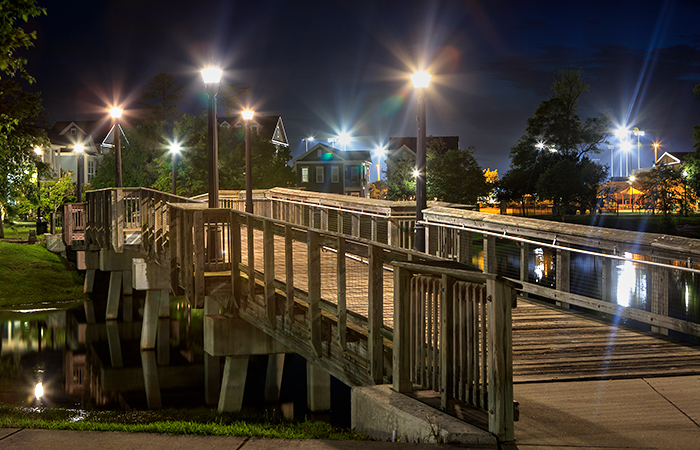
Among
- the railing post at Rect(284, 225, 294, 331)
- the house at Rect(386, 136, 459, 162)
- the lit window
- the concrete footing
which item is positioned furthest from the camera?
the house at Rect(386, 136, 459, 162)

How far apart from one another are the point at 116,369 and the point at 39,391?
11.0 ft

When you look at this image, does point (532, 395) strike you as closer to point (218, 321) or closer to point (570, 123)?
point (218, 321)

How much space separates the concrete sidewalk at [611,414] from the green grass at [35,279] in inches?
996

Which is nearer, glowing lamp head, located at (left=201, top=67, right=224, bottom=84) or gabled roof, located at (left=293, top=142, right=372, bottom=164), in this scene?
glowing lamp head, located at (left=201, top=67, right=224, bottom=84)

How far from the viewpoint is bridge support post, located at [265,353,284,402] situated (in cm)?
1465

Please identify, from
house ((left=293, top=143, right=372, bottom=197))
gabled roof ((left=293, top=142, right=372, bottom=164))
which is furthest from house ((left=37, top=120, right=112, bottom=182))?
gabled roof ((left=293, top=142, right=372, bottom=164))

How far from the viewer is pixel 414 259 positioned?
5.62m

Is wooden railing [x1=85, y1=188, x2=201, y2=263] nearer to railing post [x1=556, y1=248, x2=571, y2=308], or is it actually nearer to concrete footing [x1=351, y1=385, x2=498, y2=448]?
railing post [x1=556, y1=248, x2=571, y2=308]

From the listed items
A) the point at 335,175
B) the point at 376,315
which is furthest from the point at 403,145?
the point at 376,315

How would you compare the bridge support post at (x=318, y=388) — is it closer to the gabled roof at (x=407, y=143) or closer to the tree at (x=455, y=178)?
the tree at (x=455, y=178)

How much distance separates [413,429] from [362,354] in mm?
1880

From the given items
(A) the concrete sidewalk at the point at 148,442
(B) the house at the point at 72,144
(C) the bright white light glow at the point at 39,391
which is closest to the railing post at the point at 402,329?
(A) the concrete sidewalk at the point at 148,442

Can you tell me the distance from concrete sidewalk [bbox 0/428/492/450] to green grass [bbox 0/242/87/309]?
77.4ft

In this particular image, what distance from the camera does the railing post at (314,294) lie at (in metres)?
7.41
